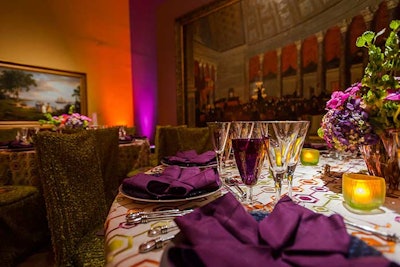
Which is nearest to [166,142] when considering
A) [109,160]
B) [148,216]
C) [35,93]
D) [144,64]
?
[109,160]

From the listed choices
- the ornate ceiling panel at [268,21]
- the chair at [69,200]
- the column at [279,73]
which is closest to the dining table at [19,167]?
the chair at [69,200]

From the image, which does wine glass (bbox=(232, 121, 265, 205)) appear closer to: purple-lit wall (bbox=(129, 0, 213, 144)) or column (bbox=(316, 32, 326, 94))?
column (bbox=(316, 32, 326, 94))

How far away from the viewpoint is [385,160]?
717 millimetres

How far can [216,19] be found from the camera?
3.74m

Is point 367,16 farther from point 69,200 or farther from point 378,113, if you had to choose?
point 69,200

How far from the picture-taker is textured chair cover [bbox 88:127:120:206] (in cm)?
183

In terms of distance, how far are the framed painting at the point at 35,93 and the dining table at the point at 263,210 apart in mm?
3758

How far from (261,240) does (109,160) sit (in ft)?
5.72

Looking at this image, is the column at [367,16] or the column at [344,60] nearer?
the column at [367,16]

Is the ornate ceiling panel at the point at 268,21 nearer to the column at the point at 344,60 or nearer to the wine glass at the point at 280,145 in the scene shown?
the column at the point at 344,60

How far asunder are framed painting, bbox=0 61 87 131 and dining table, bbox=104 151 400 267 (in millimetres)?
3758

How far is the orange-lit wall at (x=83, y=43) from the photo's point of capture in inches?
142

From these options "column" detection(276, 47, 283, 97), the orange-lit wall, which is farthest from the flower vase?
the orange-lit wall

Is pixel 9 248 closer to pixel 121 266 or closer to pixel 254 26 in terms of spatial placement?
pixel 121 266
